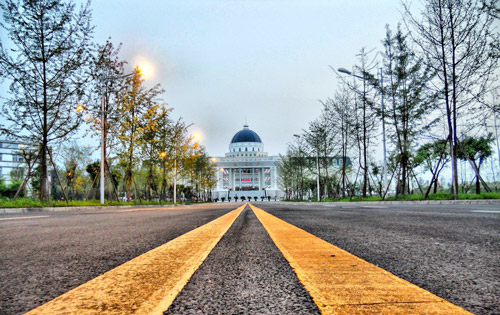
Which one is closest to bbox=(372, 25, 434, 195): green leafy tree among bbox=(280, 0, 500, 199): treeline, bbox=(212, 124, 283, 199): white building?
bbox=(280, 0, 500, 199): treeline

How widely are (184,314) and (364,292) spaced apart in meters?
0.51

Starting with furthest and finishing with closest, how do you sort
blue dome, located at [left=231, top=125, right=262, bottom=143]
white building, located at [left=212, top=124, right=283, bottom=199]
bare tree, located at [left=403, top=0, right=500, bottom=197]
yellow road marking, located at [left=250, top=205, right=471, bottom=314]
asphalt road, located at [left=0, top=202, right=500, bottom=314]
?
blue dome, located at [left=231, top=125, right=262, bottom=143] < white building, located at [left=212, top=124, right=283, bottom=199] < bare tree, located at [left=403, top=0, right=500, bottom=197] < asphalt road, located at [left=0, top=202, right=500, bottom=314] < yellow road marking, located at [left=250, top=205, right=471, bottom=314]

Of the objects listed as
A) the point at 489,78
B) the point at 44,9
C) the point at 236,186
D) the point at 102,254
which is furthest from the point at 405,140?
the point at 236,186

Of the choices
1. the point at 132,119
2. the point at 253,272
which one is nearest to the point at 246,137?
the point at 132,119

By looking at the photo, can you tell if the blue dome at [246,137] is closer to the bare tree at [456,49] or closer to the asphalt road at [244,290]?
the bare tree at [456,49]

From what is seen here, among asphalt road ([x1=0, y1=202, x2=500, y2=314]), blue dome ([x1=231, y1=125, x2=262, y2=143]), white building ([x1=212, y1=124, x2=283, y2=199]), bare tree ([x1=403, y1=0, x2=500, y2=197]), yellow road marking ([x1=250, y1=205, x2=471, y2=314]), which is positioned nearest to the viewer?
yellow road marking ([x1=250, y1=205, x2=471, y2=314])

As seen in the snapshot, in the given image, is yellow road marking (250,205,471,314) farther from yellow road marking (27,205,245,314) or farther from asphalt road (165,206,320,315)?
yellow road marking (27,205,245,314)

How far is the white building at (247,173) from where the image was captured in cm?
10926

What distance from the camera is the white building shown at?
109 metres

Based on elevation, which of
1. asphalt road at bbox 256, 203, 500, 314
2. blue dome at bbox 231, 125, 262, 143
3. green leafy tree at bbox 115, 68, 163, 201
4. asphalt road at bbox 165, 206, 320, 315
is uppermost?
blue dome at bbox 231, 125, 262, 143

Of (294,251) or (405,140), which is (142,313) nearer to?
(294,251)

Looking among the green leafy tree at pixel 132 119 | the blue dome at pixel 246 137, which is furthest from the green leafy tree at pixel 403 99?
the blue dome at pixel 246 137

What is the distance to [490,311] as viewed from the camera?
864 mm

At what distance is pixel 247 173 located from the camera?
119812mm
